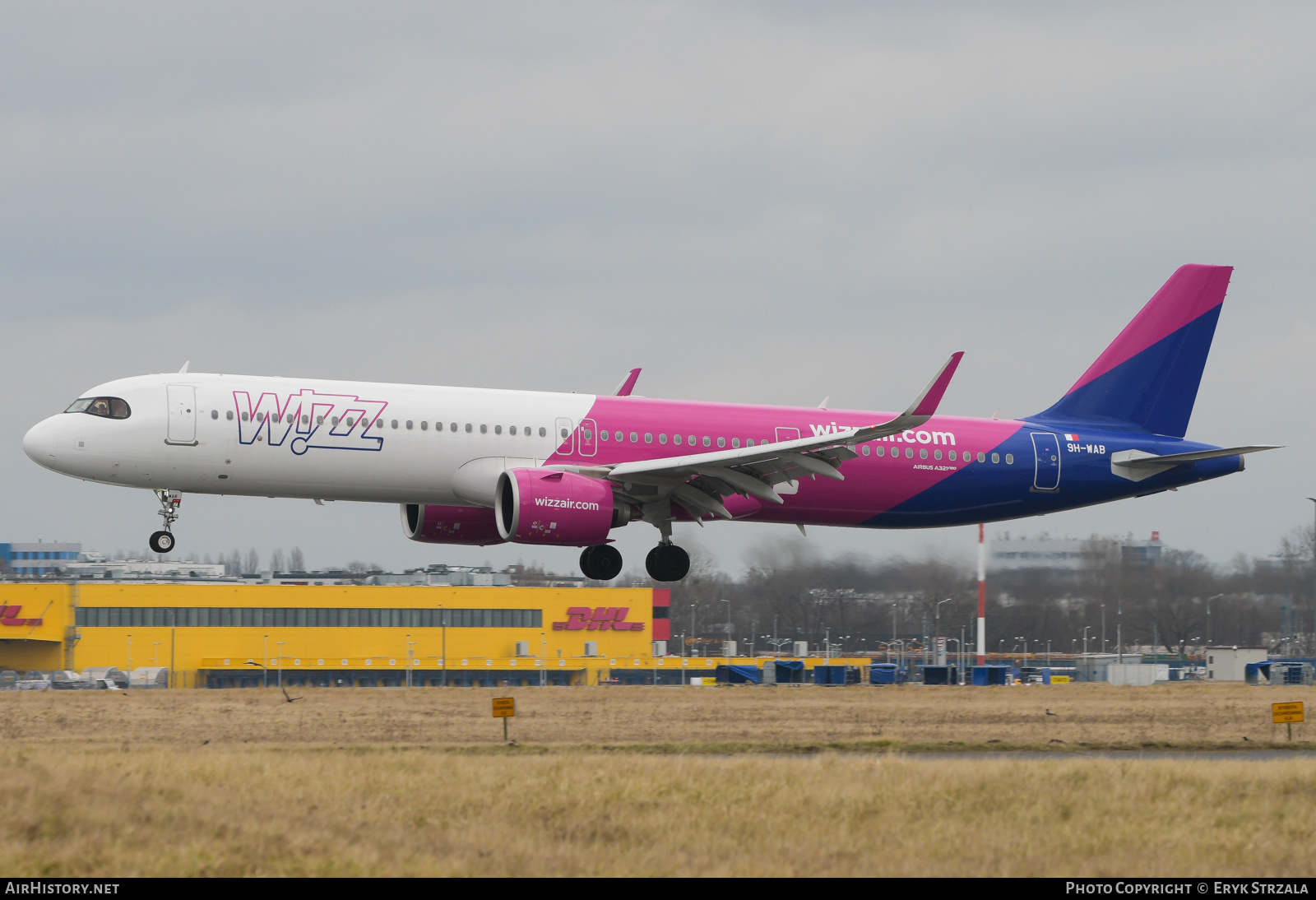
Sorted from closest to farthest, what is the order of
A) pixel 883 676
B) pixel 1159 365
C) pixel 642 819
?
1. pixel 642 819
2. pixel 1159 365
3. pixel 883 676

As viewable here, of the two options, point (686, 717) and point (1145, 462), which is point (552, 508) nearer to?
point (686, 717)

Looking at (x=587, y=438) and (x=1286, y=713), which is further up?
(x=587, y=438)

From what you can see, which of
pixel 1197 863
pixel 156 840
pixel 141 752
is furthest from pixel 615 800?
pixel 141 752

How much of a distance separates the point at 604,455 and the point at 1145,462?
48.0 ft

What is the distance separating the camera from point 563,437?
114ft

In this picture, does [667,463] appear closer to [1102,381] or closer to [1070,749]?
[1070,749]

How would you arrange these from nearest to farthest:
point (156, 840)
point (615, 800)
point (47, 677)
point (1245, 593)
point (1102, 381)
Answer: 1. point (156, 840)
2. point (615, 800)
3. point (1102, 381)
4. point (1245, 593)
5. point (47, 677)

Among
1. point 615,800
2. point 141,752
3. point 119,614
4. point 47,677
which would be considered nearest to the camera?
point 615,800

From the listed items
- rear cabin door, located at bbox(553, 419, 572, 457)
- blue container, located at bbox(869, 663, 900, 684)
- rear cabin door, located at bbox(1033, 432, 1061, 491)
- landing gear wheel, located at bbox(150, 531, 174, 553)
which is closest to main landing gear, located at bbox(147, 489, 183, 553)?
landing gear wheel, located at bbox(150, 531, 174, 553)

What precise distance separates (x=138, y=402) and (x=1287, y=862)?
24.4 m

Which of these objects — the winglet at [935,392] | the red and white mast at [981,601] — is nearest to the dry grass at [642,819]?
the winglet at [935,392]

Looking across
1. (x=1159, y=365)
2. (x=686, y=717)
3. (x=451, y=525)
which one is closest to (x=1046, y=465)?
(x=1159, y=365)

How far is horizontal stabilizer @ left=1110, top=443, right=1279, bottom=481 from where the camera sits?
39.5 m

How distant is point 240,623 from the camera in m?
88.7
